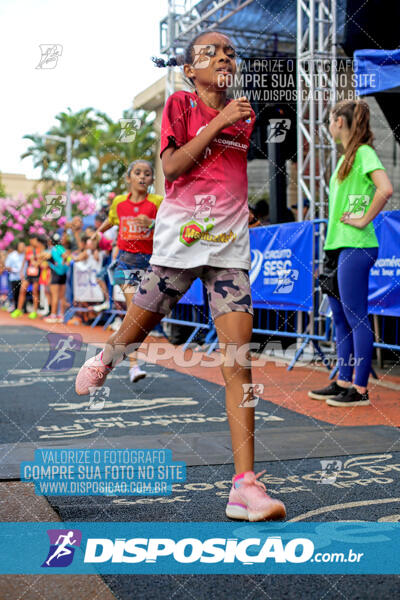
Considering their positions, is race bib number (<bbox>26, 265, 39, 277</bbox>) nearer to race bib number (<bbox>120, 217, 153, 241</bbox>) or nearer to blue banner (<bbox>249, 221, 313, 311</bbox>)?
blue banner (<bbox>249, 221, 313, 311</bbox>)

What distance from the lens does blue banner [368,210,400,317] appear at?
5633 millimetres

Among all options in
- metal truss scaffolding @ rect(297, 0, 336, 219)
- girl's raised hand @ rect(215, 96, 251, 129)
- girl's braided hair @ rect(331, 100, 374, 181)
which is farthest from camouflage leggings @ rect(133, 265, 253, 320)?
metal truss scaffolding @ rect(297, 0, 336, 219)

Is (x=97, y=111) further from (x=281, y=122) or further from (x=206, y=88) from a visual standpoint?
(x=206, y=88)

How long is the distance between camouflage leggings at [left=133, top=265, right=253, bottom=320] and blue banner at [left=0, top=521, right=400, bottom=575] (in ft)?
2.53

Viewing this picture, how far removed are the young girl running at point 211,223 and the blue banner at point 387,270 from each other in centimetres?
329

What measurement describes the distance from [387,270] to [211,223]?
11.7ft

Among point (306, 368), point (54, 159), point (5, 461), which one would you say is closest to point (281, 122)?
point (306, 368)

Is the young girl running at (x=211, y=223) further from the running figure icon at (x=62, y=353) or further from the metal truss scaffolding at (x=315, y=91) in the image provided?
the metal truss scaffolding at (x=315, y=91)

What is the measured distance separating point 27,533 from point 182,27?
1032 centimetres

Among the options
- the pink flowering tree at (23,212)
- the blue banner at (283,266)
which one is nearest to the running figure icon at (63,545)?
the blue banner at (283,266)

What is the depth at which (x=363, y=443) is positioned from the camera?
3596 millimetres

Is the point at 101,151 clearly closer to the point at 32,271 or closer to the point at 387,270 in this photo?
the point at 32,271

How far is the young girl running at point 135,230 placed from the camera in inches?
213

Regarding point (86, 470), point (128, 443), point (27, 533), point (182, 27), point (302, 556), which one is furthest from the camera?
point (182, 27)
